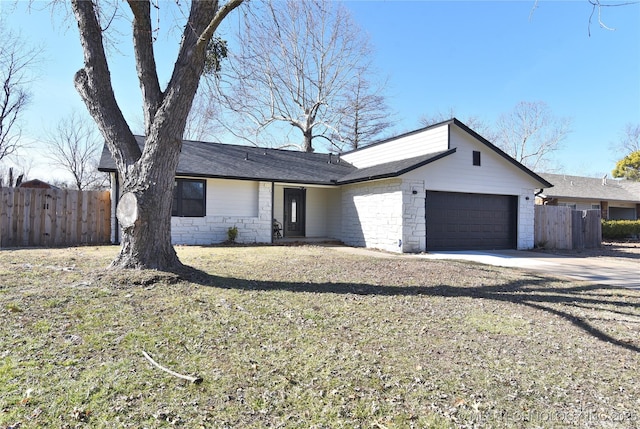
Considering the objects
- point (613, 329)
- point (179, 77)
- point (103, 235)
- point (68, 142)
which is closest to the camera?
point (613, 329)

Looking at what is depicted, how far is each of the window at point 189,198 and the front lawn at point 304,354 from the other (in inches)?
261

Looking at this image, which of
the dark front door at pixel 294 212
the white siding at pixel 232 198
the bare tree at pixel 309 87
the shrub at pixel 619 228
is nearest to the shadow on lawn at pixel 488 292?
the white siding at pixel 232 198

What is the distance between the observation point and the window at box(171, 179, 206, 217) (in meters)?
12.2

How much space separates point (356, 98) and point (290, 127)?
18.4 feet

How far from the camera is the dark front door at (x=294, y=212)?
1571 centimetres

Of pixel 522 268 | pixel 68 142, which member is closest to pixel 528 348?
pixel 522 268

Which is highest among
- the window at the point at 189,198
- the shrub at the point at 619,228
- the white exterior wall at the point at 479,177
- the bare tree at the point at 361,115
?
the bare tree at the point at 361,115

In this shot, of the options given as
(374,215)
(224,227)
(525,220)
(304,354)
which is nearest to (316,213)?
(374,215)

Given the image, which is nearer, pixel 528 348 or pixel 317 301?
pixel 528 348

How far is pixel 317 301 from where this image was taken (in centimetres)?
484

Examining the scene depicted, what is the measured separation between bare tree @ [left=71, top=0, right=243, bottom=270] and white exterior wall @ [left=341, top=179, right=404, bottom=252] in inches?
300

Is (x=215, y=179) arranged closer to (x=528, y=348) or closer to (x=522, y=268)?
(x=522, y=268)

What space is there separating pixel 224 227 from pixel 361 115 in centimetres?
1886

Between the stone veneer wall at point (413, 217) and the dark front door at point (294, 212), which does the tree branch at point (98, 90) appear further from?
the dark front door at point (294, 212)
